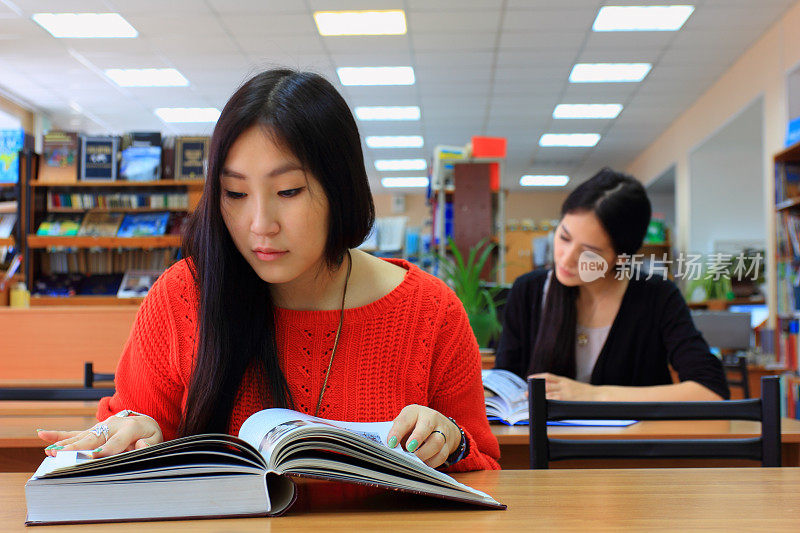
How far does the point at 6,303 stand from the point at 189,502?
4751mm

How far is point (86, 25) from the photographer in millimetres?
5539

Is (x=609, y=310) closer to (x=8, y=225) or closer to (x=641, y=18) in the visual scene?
(x=641, y=18)

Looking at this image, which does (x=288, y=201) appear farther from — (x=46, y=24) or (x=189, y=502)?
(x=46, y=24)

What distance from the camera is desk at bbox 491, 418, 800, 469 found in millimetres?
1355

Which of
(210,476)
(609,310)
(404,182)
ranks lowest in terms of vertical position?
(210,476)

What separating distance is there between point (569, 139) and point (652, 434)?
26.1 feet

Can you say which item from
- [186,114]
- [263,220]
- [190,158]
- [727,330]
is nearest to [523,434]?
[263,220]

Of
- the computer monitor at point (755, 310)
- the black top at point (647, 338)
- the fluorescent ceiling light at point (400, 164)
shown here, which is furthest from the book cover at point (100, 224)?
the fluorescent ceiling light at point (400, 164)

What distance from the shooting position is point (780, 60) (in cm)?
541

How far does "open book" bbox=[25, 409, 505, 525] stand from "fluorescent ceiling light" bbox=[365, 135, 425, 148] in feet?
27.2

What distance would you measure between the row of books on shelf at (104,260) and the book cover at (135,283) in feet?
0.13

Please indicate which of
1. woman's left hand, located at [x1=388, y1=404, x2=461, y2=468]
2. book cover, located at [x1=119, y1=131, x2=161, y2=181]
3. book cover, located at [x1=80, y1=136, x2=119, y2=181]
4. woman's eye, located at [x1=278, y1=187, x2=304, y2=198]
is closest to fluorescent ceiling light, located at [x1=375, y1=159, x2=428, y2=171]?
book cover, located at [x1=119, y1=131, x2=161, y2=181]

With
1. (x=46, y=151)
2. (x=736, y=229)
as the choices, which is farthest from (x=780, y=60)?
(x=46, y=151)

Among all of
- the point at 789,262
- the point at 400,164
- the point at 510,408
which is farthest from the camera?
the point at 400,164
